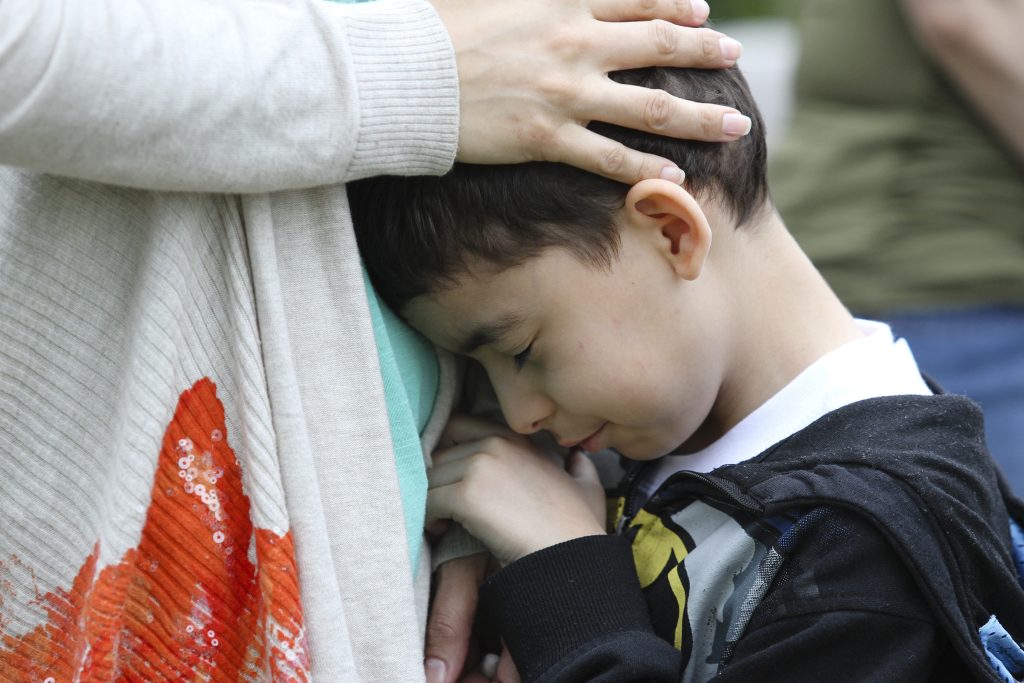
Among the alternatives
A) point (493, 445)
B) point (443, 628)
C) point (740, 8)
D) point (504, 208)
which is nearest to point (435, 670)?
point (443, 628)

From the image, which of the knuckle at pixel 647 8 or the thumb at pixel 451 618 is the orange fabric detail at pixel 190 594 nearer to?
the thumb at pixel 451 618

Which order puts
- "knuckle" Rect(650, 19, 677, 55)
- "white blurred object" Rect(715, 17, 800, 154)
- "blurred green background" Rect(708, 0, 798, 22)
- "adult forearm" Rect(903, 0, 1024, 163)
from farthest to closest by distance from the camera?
"blurred green background" Rect(708, 0, 798, 22) < "white blurred object" Rect(715, 17, 800, 154) < "adult forearm" Rect(903, 0, 1024, 163) < "knuckle" Rect(650, 19, 677, 55)

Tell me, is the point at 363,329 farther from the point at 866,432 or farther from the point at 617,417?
the point at 866,432

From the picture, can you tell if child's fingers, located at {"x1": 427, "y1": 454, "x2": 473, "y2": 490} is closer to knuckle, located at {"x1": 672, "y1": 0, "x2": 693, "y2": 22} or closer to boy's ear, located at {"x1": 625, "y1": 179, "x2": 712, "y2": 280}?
boy's ear, located at {"x1": 625, "y1": 179, "x2": 712, "y2": 280}

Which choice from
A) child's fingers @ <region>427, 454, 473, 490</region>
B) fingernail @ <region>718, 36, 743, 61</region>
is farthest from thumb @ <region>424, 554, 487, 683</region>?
fingernail @ <region>718, 36, 743, 61</region>

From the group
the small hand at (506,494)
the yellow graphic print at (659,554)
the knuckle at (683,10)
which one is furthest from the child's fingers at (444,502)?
the knuckle at (683,10)

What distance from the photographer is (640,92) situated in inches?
55.0

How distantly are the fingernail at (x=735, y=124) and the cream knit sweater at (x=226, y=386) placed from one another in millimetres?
343

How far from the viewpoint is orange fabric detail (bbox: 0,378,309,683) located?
47.0 inches

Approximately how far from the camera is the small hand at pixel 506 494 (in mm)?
1520

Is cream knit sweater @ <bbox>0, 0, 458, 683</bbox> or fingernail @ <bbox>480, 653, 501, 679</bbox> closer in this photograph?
cream knit sweater @ <bbox>0, 0, 458, 683</bbox>

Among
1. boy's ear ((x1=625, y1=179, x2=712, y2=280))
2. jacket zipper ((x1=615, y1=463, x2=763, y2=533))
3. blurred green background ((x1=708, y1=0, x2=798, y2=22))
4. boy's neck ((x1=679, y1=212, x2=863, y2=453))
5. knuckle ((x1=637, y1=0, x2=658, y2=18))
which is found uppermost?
knuckle ((x1=637, y1=0, x2=658, y2=18))

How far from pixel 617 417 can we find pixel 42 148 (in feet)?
2.51

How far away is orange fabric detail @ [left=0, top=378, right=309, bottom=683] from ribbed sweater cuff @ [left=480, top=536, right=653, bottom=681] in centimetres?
33
